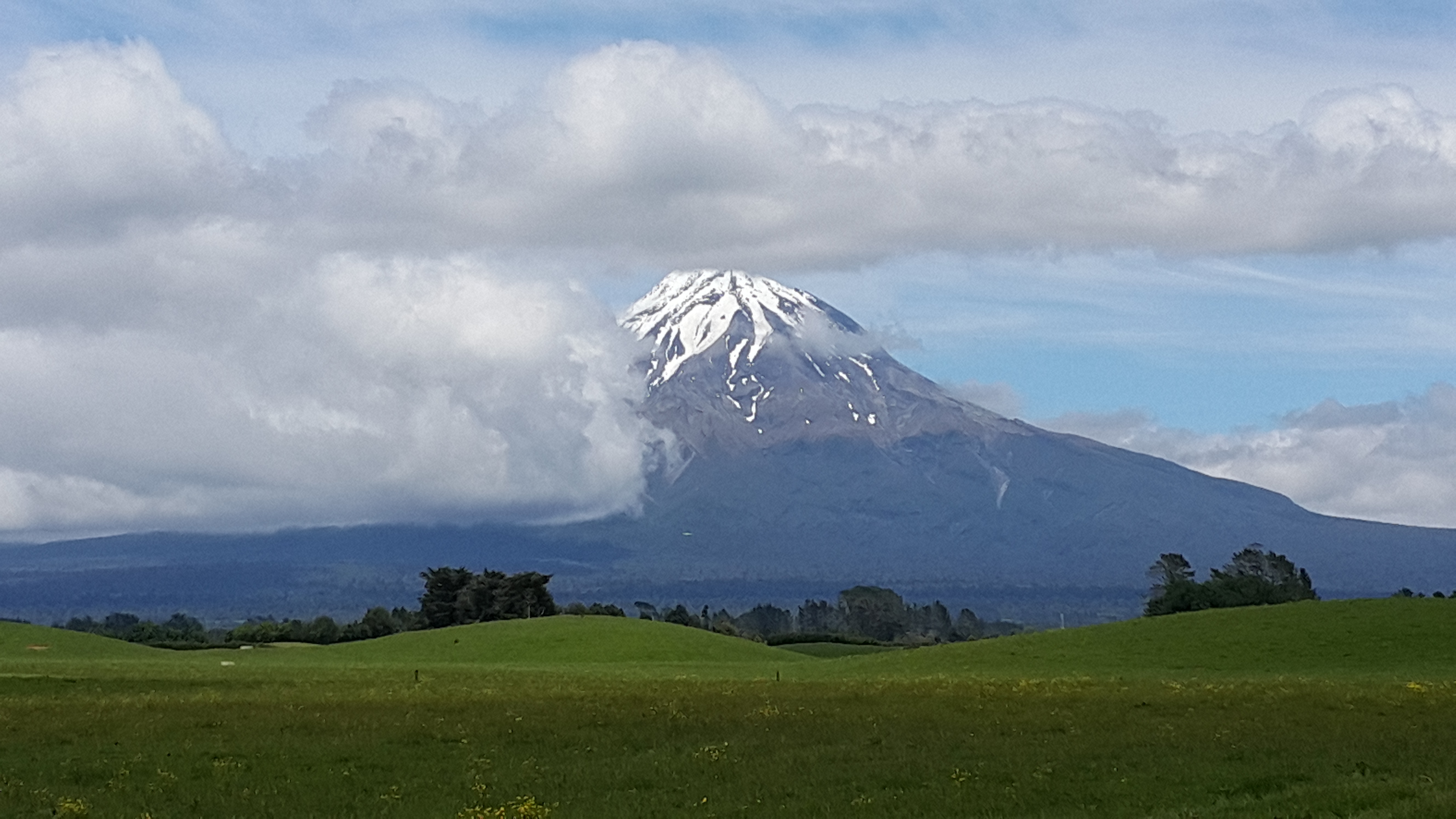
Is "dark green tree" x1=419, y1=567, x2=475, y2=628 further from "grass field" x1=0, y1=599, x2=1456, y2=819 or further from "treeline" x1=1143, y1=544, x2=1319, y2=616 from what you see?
"grass field" x1=0, y1=599, x2=1456, y2=819

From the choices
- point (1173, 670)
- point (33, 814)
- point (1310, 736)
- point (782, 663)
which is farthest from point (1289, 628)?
point (33, 814)

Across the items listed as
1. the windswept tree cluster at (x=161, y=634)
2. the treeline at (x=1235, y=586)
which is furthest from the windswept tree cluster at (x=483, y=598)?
the treeline at (x=1235, y=586)

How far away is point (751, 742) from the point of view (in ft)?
105

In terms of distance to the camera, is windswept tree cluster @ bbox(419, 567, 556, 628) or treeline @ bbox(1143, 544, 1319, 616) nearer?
treeline @ bbox(1143, 544, 1319, 616)

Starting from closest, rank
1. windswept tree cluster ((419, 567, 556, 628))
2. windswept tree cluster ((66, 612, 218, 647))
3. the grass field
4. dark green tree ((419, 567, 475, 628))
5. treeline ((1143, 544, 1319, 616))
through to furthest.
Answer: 1. the grass field
2. windswept tree cluster ((66, 612, 218, 647))
3. treeline ((1143, 544, 1319, 616))
4. windswept tree cluster ((419, 567, 556, 628))
5. dark green tree ((419, 567, 475, 628))

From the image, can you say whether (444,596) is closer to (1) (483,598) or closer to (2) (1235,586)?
(1) (483,598)

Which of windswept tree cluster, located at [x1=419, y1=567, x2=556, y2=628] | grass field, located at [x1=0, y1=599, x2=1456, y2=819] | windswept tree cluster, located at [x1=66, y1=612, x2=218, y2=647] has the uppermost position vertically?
windswept tree cluster, located at [x1=419, y1=567, x2=556, y2=628]

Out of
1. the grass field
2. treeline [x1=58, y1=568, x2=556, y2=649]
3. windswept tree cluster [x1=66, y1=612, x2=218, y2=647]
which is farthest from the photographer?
treeline [x1=58, y1=568, x2=556, y2=649]

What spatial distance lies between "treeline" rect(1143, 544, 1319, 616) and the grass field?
61956 mm

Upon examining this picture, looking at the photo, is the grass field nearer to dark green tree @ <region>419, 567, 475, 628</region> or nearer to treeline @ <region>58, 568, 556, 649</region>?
treeline @ <region>58, 568, 556, 649</region>

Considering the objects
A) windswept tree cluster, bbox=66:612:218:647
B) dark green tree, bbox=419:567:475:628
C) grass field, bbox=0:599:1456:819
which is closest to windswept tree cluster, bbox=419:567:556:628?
dark green tree, bbox=419:567:475:628

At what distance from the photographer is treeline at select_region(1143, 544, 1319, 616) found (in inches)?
5015

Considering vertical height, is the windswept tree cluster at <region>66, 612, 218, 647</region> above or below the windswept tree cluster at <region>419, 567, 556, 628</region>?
below

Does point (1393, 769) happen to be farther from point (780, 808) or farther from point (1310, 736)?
point (780, 808)
